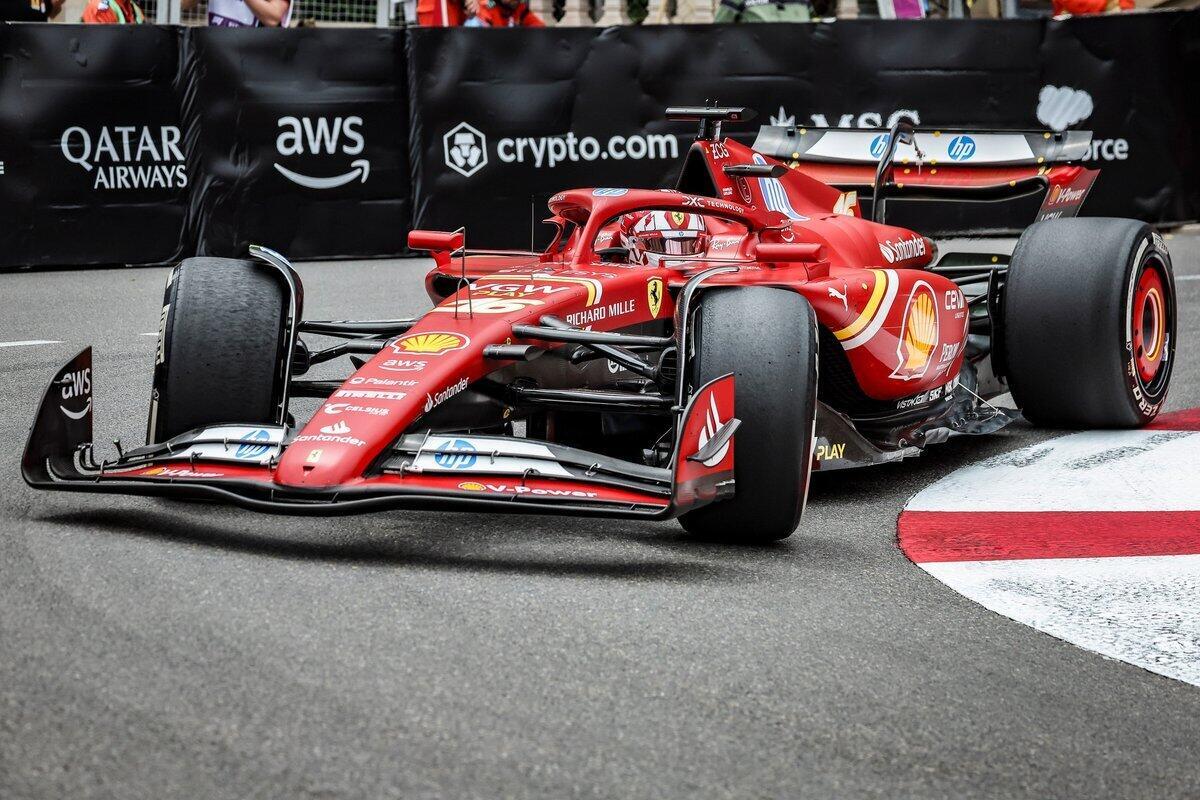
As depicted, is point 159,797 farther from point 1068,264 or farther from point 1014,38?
point 1014,38

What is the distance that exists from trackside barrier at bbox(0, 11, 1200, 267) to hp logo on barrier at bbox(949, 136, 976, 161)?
4.91 m

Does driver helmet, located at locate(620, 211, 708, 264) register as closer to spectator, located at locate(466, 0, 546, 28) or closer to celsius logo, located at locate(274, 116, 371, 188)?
celsius logo, located at locate(274, 116, 371, 188)

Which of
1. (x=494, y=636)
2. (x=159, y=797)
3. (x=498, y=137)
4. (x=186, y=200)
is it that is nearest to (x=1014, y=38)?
(x=498, y=137)

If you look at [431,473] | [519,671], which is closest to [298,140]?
[431,473]

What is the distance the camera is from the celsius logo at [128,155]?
11.6m

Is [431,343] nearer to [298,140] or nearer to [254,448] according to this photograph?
[254,448]

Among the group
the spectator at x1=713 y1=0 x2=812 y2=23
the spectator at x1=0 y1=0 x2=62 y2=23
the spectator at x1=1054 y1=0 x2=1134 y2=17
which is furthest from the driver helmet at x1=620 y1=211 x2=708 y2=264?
the spectator at x1=1054 y1=0 x2=1134 y2=17

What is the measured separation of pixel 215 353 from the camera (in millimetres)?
4816

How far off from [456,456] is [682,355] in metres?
0.75

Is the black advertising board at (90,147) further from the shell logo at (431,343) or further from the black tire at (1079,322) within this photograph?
the shell logo at (431,343)

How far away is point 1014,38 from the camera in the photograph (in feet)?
41.9

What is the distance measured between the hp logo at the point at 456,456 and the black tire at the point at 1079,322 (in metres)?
2.85

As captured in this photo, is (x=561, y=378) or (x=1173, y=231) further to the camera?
(x=1173, y=231)

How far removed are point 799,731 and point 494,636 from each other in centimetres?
77
